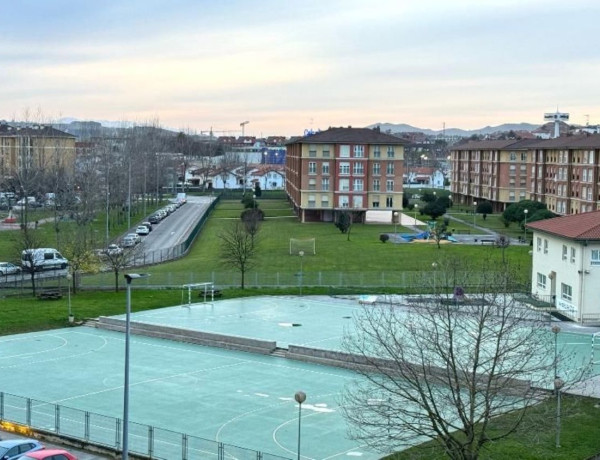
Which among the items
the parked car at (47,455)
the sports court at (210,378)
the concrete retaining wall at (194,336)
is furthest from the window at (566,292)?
the parked car at (47,455)

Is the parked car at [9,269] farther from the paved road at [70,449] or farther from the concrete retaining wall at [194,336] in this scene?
the paved road at [70,449]

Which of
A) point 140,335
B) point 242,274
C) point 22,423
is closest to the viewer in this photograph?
point 22,423

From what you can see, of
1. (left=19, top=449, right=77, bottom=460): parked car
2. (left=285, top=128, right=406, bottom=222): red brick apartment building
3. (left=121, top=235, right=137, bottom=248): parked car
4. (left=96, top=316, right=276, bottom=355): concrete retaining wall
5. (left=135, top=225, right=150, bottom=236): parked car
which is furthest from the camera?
(left=285, top=128, right=406, bottom=222): red brick apartment building

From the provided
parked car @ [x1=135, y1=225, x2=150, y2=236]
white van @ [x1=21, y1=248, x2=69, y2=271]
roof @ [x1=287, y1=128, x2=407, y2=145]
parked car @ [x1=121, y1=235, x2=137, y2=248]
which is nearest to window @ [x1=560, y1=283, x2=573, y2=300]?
white van @ [x1=21, y1=248, x2=69, y2=271]

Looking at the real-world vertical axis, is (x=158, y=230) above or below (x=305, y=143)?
below

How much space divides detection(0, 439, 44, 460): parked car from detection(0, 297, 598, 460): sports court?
2.80 meters

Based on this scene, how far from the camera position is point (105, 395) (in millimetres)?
25453

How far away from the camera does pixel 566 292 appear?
124ft

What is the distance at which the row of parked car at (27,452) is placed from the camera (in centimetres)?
1741

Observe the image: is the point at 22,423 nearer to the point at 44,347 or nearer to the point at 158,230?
the point at 44,347

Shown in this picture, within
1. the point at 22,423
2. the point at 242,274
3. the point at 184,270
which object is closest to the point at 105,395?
the point at 22,423

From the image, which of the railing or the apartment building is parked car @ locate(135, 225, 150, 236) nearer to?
the apartment building

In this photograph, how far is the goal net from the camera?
57469 millimetres

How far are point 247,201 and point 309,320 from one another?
212ft
